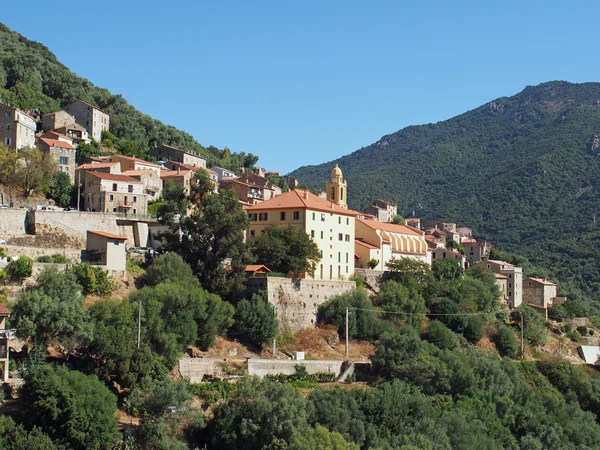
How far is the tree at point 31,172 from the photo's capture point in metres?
64.6

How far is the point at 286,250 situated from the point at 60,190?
69.1 ft

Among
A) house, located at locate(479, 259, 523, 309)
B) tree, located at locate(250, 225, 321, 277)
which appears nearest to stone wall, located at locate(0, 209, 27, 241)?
tree, located at locate(250, 225, 321, 277)

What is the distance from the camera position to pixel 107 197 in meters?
67.6

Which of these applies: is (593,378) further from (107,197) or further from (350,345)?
(107,197)

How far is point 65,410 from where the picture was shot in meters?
36.1

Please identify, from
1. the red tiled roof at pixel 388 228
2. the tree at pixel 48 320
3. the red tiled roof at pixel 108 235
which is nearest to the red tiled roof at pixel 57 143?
the red tiled roof at pixel 108 235

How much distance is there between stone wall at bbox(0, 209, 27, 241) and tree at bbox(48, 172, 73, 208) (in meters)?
13.7

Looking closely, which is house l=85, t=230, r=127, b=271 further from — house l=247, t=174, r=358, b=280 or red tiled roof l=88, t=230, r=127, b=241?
house l=247, t=174, r=358, b=280

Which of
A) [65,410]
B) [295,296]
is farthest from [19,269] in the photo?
[295,296]

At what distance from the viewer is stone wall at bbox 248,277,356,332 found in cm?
5688

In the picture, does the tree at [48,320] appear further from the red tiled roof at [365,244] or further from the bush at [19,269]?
the red tiled roof at [365,244]

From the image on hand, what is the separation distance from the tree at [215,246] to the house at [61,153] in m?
21.7

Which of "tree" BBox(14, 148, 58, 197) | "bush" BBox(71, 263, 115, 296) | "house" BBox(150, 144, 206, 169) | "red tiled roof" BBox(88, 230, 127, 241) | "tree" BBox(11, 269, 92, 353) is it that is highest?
"house" BBox(150, 144, 206, 169)

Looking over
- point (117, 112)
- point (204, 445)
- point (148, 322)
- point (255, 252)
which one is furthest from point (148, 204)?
point (117, 112)
